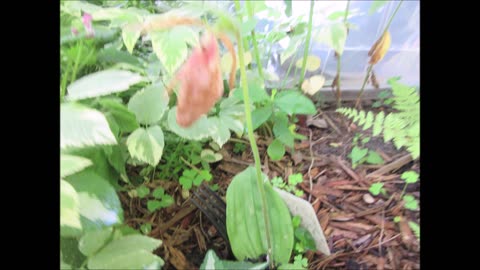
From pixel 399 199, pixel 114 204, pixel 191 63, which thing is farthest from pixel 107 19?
pixel 399 199

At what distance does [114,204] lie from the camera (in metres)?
0.54

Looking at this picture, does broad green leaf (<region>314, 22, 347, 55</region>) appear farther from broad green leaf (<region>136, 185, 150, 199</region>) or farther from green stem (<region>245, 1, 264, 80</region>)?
broad green leaf (<region>136, 185, 150, 199</region>)

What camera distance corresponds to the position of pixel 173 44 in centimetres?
53

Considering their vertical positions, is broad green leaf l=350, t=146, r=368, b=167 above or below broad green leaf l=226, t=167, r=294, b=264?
above

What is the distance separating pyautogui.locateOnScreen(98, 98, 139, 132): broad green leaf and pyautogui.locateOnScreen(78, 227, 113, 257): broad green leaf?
0.13 metres

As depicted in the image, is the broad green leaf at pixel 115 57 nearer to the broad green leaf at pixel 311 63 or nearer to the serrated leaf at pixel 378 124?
the broad green leaf at pixel 311 63

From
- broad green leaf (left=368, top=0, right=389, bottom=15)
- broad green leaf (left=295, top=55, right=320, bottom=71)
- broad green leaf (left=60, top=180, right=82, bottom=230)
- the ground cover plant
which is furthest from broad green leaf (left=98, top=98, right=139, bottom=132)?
broad green leaf (left=368, top=0, right=389, bottom=15)

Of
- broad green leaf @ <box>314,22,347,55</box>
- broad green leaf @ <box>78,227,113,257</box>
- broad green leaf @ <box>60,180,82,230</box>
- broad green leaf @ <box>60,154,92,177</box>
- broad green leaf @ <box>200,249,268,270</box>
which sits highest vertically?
broad green leaf @ <box>314,22,347,55</box>

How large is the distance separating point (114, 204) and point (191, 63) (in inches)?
7.6

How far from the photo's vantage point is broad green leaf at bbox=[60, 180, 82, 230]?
1.64ft

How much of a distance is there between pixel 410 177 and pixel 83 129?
416 millimetres

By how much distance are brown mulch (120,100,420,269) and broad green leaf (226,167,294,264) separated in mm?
16

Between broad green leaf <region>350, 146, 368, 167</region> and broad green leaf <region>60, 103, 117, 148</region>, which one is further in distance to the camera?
broad green leaf <region>350, 146, 368, 167</region>

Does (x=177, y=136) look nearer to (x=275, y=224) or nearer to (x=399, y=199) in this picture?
(x=275, y=224)
